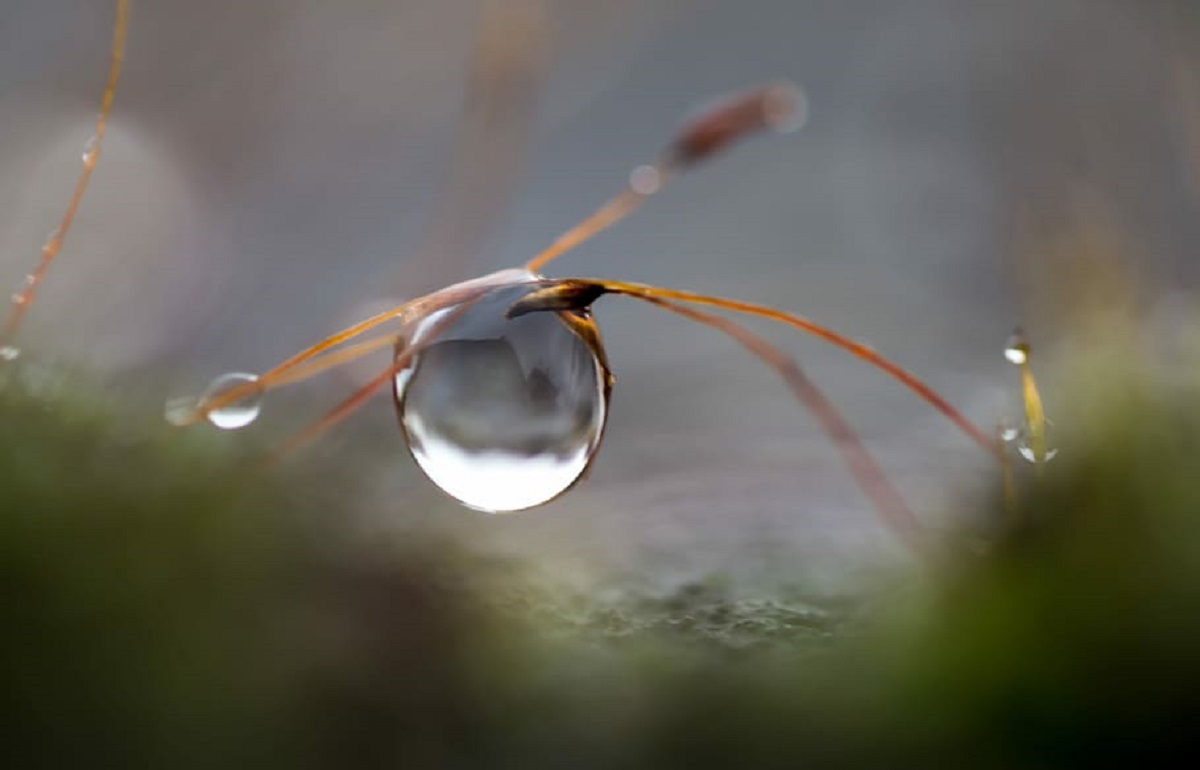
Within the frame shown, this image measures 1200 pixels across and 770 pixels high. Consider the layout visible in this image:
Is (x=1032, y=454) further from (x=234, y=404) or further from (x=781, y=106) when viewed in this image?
(x=234, y=404)

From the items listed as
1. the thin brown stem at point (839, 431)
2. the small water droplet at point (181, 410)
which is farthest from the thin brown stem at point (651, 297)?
the small water droplet at point (181, 410)

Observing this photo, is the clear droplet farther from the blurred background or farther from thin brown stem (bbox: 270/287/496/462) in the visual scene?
thin brown stem (bbox: 270/287/496/462)

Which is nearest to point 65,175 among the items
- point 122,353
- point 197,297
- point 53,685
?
point 197,297

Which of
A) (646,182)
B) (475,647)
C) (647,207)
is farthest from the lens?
(647,207)

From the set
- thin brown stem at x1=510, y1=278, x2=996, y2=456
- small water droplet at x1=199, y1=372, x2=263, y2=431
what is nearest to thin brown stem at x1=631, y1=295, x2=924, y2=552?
thin brown stem at x1=510, y1=278, x2=996, y2=456

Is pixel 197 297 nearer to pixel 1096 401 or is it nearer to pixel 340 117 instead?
pixel 1096 401

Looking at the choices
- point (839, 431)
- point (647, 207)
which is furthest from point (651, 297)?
point (647, 207)
